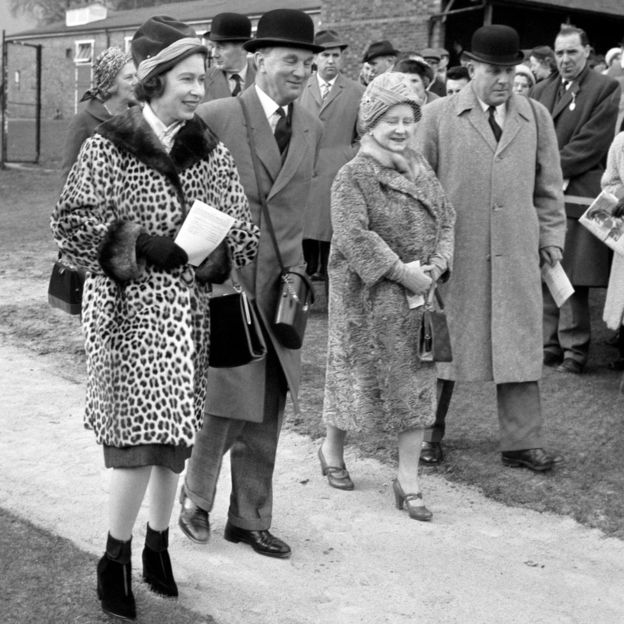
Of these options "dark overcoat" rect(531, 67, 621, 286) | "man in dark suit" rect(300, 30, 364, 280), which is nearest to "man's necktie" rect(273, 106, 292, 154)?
"dark overcoat" rect(531, 67, 621, 286)

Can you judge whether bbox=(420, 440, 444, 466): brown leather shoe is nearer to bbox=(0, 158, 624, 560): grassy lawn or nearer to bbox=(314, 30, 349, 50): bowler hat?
bbox=(0, 158, 624, 560): grassy lawn

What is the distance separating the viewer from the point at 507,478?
17.7 feet

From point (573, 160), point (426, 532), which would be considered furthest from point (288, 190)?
point (573, 160)

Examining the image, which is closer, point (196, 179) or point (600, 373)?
point (196, 179)

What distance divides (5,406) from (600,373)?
12.7 feet

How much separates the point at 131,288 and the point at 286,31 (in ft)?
4.18

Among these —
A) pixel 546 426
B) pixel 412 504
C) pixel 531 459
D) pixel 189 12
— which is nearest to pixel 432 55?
pixel 546 426

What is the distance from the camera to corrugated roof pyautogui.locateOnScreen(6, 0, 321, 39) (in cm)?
3522

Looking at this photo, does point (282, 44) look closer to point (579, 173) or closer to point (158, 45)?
point (158, 45)

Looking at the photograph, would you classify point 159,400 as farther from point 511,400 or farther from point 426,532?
point 511,400

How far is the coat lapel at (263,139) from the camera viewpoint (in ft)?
14.1

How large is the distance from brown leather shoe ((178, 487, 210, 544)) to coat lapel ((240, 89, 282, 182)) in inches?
53.1

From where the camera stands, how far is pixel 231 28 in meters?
7.72

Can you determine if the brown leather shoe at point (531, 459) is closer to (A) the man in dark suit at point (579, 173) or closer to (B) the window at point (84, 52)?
(A) the man in dark suit at point (579, 173)
